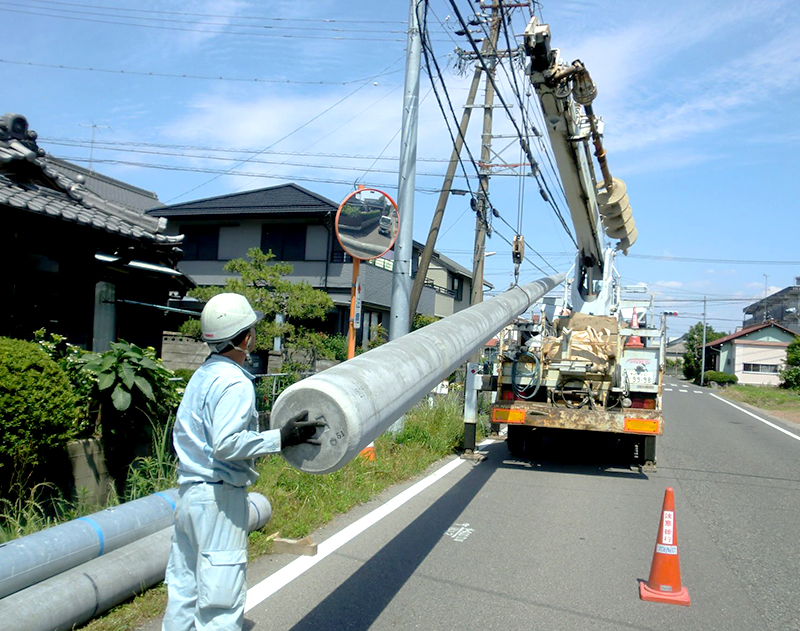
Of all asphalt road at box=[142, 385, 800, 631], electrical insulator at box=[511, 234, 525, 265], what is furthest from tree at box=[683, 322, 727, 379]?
asphalt road at box=[142, 385, 800, 631]

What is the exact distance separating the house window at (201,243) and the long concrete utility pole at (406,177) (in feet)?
63.2

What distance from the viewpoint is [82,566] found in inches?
169

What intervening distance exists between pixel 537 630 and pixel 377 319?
25201mm

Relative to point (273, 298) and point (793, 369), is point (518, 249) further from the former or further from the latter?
point (793, 369)

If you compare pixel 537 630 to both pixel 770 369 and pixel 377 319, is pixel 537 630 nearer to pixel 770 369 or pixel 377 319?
pixel 377 319

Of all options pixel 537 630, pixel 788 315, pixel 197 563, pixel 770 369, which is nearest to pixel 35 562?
pixel 197 563

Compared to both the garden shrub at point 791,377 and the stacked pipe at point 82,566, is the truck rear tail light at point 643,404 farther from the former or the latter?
the garden shrub at point 791,377

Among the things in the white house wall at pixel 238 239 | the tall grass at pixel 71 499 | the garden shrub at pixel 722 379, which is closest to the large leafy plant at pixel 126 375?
the tall grass at pixel 71 499

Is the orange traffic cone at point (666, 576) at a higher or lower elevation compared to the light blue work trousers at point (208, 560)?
lower

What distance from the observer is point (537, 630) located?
4480 millimetres

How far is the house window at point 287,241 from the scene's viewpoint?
26.5m

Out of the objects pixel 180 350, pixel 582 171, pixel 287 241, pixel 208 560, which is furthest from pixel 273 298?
pixel 287 241

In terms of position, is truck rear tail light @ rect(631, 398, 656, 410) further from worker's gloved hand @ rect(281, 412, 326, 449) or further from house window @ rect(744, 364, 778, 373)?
house window @ rect(744, 364, 778, 373)

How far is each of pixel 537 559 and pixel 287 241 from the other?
71.8 feet
